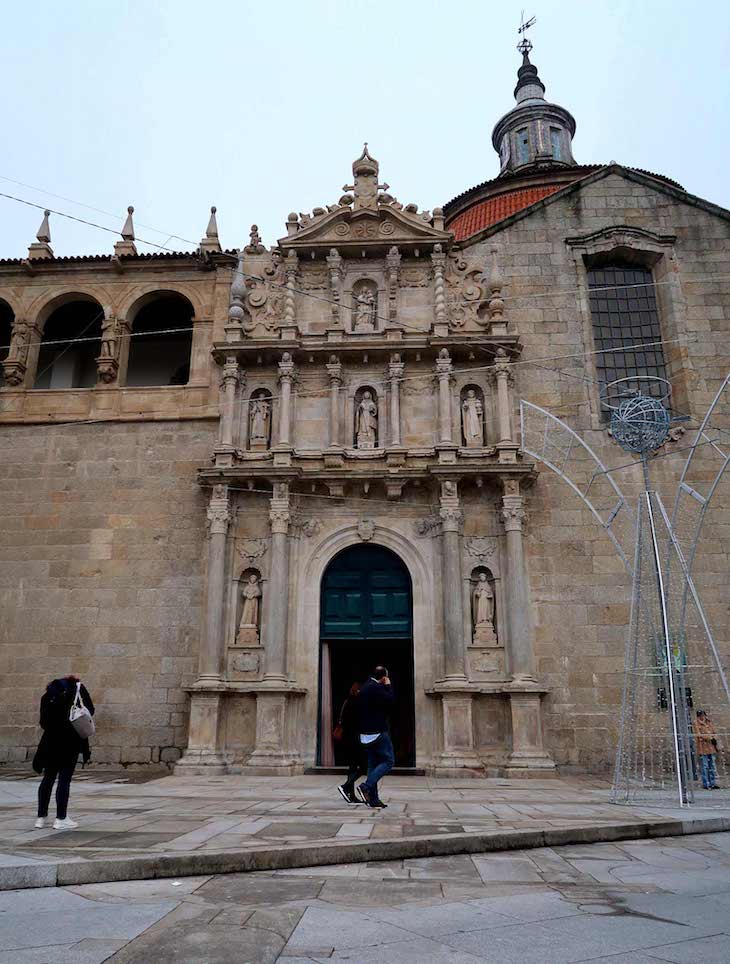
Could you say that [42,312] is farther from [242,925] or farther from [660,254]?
[242,925]

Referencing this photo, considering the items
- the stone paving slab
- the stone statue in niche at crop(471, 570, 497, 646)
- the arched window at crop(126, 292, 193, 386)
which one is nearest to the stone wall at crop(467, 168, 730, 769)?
the stone statue in niche at crop(471, 570, 497, 646)

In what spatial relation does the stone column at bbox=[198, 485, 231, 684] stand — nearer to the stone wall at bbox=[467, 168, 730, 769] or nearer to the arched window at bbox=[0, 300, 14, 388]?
the stone wall at bbox=[467, 168, 730, 769]

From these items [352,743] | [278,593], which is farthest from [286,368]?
[352,743]

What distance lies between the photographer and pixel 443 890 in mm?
5551

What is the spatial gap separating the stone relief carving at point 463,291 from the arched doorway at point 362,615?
6.06 metres

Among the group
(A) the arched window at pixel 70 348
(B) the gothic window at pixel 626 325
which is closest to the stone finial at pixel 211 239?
(A) the arched window at pixel 70 348

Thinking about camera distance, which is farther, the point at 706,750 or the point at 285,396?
the point at 285,396

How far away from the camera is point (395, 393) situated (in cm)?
1728

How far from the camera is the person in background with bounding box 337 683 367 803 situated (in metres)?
10.2

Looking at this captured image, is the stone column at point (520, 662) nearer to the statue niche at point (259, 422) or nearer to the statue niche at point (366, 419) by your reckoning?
the statue niche at point (366, 419)

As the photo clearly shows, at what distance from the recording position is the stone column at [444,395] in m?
16.7

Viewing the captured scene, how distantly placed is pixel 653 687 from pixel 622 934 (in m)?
12.2

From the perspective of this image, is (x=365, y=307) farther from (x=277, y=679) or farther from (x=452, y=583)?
(x=277, y=679)

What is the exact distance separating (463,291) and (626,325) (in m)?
4.18
